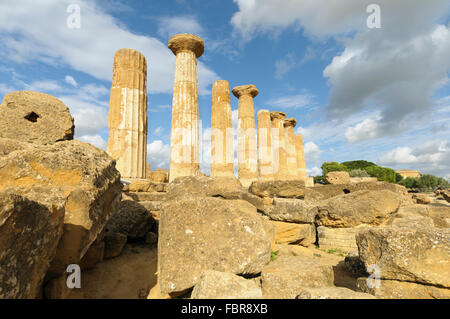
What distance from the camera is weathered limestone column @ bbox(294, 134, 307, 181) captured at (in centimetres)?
2223

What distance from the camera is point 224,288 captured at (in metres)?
2.21

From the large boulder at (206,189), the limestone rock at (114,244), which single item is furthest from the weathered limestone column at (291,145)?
the limestone rock at (114,244)

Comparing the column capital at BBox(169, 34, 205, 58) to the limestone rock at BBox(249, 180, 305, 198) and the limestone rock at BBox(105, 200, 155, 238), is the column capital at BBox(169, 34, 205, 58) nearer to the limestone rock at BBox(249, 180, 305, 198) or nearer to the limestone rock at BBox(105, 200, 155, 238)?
the limestone rock at BBox(249, 180, 305, 198)

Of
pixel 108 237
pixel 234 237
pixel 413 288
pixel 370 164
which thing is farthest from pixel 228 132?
pixel 370 164

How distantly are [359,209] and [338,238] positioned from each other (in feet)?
2.62

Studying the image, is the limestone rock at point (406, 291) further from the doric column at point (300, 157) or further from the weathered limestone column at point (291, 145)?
the doric column at point (300, 157)

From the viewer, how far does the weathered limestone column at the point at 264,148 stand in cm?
1554

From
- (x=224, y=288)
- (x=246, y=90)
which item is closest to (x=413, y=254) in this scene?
(x=224, y=288)

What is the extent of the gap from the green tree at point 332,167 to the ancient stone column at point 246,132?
1393 inches

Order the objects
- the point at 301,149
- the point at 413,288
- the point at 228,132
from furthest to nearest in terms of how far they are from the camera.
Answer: the point at 301,149 < the point at 228,132 < the point at 413,288

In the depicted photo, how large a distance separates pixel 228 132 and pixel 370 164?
4422cm

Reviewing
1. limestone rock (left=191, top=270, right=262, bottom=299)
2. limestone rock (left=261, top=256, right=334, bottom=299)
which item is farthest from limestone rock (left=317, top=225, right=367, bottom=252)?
limestone rock (left=191, top=270, right=262, bottom=299)
